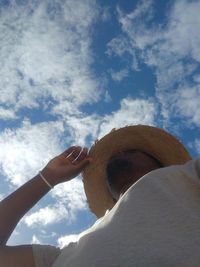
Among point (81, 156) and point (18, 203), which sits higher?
point (81, 156)

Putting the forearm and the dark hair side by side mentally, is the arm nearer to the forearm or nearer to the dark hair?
the forearm

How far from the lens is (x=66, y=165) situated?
3.20 metres

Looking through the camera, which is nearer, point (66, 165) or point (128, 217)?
point (128, 217)

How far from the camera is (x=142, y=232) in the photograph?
1.95 metres

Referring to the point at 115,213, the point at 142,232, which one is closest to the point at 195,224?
the point at 142,232

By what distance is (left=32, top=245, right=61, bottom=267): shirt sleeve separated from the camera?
2.31 metres

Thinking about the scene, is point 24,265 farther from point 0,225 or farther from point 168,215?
point 168,215

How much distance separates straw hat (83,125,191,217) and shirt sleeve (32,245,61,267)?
3.79 feet

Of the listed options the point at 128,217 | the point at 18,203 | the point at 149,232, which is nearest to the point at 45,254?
the point at 18,203

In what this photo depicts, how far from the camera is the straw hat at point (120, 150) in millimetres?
3611

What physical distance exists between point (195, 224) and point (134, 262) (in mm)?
395

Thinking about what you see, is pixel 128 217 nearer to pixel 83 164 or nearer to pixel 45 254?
pixel 45 254

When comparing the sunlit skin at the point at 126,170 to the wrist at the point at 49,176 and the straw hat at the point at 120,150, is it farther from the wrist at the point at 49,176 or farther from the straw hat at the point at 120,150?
the wrist at the point at 49,176

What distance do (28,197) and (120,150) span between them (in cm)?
133
